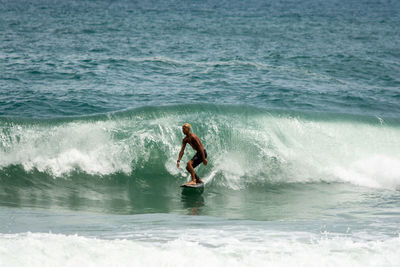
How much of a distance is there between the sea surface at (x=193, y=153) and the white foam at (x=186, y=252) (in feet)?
0.07

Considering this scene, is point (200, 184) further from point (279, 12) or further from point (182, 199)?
point (279, 12)

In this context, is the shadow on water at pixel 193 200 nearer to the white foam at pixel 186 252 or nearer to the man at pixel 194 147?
the man at pixel 194 147

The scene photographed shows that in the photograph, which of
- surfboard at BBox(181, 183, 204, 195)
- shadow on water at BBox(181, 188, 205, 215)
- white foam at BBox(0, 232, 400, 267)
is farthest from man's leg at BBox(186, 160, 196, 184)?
white foam at BBox(0, 232, 400, 267)

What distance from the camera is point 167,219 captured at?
787 cm

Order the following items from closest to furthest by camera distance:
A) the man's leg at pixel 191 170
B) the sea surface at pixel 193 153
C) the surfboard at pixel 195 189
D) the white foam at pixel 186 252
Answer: the white foam at pixel 186 252, the sea surface at pixel 193 153, the man's leg at pixel 191 170, the surfboard at pixel 195 189

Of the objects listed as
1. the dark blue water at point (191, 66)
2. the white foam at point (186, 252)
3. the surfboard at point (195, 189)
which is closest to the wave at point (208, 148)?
the surfboard at point (195, 189)

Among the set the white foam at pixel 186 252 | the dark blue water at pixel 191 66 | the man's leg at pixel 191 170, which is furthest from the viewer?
the dark blue water at pixel 191 66

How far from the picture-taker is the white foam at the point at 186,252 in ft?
17.1

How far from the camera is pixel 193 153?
11.9 meters

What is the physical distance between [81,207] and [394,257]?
5.76 meters

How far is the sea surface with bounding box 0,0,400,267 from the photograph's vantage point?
18.8ft

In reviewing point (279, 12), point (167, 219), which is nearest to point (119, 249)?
point (167, 219)

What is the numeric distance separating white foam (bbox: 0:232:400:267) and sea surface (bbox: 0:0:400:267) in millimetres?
21

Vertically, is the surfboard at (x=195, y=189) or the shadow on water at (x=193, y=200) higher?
the surfboard at (x=195, y=189)
